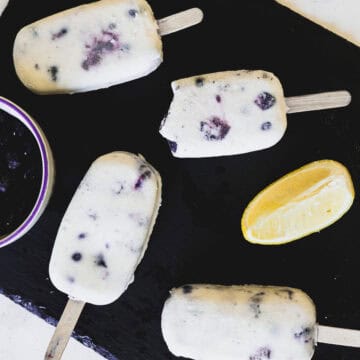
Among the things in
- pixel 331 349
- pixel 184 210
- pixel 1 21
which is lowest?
pixel 331 349

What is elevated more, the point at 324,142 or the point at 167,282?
the point at 324,142

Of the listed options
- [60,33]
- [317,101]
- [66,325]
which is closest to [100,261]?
[66,325]

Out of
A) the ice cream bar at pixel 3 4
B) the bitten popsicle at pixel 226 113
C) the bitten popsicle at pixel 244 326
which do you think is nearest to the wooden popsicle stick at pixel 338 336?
the bitten popsicle at pixel 244 326

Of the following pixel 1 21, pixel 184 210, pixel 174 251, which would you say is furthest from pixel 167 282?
pixel 1 21

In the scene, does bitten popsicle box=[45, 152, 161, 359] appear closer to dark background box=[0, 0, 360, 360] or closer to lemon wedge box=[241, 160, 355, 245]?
dark background box=[0, 0, 360, 360]

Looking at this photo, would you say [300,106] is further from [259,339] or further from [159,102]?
[259,339]

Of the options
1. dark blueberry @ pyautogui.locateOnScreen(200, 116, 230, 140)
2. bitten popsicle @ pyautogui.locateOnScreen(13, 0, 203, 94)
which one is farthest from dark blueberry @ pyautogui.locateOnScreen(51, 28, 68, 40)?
dark blueberry @ pyautogui.locateOnScreen(200, 116, 230, 140)

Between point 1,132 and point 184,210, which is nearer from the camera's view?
point 1,132
